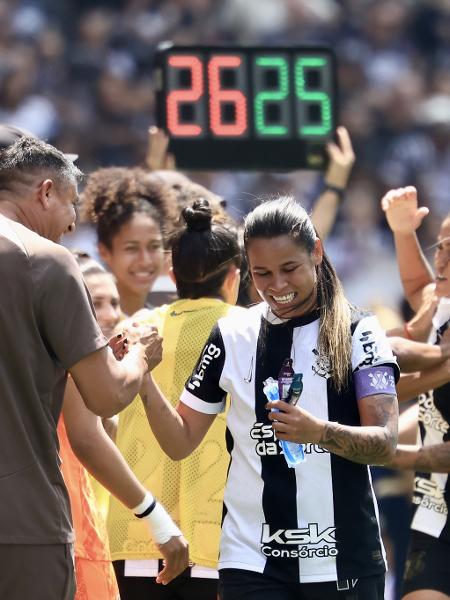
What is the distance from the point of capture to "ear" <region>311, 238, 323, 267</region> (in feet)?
13.6

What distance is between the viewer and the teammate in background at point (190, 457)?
15.4 feet

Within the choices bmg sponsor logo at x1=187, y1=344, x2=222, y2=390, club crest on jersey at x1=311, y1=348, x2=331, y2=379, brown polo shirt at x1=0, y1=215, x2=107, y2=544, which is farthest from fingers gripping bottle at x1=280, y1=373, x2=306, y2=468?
brown polo shirt at x1=0, y1=215, x2=107, y2=544

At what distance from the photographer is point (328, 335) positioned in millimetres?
4062

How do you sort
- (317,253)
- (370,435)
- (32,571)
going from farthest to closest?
(317,253)
(370,435)
(32,571)

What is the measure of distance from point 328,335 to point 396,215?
5.89ft

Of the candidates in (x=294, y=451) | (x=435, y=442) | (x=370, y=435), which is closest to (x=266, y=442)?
(x=294, y=451)

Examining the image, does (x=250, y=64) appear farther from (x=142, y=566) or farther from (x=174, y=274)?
(x=142, y=566)

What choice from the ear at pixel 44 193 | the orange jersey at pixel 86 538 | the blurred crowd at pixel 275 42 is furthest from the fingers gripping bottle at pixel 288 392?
the blurred crowd at pixel 275 42

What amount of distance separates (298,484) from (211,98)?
3833 millimetres

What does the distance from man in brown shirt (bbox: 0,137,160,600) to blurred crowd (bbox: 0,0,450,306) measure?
8.62 metres

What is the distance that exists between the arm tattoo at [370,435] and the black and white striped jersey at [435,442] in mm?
1251

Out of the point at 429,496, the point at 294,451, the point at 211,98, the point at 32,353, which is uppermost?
the point at 211,98

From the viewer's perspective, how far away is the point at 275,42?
14.1 meters

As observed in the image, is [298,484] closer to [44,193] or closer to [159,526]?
[159,526]
